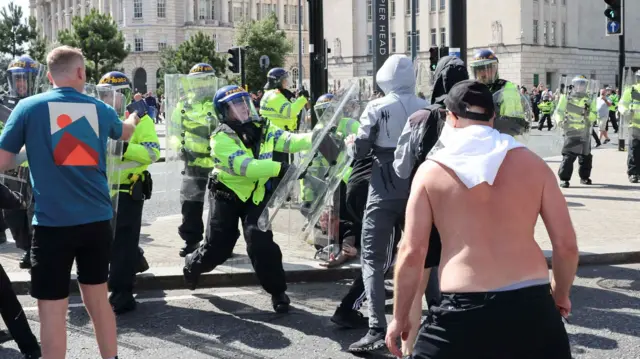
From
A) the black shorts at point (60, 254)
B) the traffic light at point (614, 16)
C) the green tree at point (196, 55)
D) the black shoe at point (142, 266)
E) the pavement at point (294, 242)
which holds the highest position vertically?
the green tree at point (196, 55)

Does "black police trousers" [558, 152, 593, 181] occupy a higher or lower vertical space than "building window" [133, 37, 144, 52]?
lower

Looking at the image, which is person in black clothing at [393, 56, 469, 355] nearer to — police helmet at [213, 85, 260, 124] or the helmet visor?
police helmet at [213, 85, 260, 124]

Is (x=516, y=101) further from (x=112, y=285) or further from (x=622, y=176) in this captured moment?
(x=622, y=176)

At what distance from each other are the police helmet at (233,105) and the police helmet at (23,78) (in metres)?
2.22

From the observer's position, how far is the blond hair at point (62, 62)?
14.1 feet

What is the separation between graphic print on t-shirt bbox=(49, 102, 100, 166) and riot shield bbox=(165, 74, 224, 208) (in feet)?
13.1

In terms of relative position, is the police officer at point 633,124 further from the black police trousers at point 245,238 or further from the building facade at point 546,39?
the building facade at point 546,39

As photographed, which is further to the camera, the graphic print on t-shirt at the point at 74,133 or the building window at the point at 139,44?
the building window at the point at 139,44

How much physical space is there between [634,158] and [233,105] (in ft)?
32.1

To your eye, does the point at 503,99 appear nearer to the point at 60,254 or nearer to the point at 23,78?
the point at 60,254

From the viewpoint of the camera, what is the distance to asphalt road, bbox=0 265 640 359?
5.18 m

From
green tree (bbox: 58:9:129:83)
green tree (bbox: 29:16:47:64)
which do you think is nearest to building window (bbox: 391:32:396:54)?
green tree (bbox: 58:9:129:83)

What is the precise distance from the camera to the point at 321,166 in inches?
247

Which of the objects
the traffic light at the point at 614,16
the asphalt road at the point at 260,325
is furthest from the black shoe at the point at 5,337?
the traffic light at the point at 614,16
